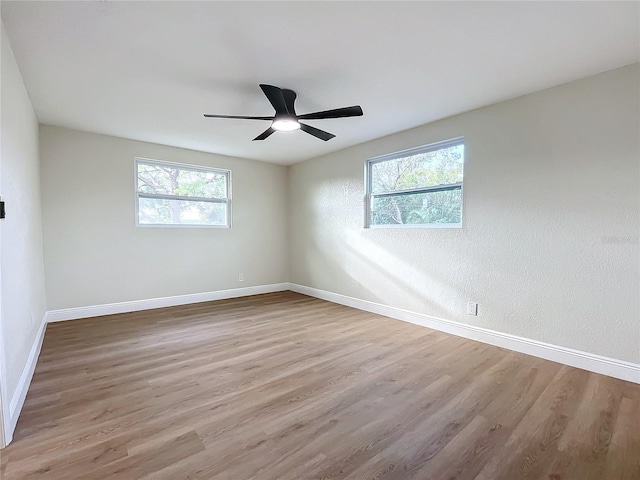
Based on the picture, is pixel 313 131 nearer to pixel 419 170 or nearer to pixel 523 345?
pixel 419 170

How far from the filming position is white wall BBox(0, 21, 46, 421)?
1.82 m

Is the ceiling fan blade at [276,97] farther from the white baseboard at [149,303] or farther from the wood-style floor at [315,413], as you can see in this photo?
the white baseboard at [149,303]

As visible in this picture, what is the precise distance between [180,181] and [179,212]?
50 cm

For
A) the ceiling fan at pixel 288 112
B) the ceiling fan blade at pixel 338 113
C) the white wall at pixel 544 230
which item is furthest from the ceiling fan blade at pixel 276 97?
the white wall at pixel 544 230

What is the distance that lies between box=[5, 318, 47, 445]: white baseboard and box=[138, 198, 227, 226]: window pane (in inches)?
81.3

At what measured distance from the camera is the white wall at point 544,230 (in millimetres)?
2389

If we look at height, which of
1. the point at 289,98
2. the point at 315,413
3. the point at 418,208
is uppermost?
the point at 289,98

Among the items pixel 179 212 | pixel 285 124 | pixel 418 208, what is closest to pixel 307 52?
pixel 285 124

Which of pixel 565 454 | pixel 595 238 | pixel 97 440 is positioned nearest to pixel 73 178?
pixel 97 440

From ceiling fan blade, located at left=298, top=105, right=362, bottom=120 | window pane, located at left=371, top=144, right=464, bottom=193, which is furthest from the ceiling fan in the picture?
window pane, located at left=371, top=144, right=464, bottom=193

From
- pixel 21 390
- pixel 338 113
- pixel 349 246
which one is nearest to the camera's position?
pixel 21 390

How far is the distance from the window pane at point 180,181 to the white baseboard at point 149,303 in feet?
5.38

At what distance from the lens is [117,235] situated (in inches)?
166

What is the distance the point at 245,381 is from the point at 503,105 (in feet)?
11.5
